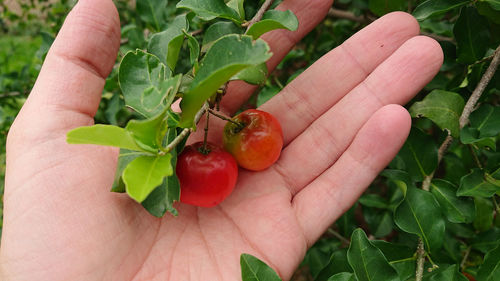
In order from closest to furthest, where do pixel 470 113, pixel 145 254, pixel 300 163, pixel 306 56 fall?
pixel 145 254 → pixel 470 113 → pixel 300 163 → pixel 306 56

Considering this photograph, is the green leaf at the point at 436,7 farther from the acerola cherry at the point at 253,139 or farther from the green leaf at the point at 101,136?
the green leaf at the point at 101,136

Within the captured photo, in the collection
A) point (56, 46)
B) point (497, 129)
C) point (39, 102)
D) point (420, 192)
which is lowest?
point (420, 192)

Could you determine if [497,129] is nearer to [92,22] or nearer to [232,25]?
[232,25]

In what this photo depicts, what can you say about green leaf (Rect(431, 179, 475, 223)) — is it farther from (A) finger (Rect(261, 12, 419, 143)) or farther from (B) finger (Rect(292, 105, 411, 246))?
(A) finger (Rect(261, 12, 419, 143))

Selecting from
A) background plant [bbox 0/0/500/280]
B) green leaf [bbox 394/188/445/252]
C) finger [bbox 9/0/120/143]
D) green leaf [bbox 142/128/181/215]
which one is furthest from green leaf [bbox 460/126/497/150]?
finger [bbox 9/0/120/143]

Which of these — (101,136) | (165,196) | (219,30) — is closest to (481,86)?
(219,30)

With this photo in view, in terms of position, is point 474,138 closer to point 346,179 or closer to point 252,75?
point 346,179

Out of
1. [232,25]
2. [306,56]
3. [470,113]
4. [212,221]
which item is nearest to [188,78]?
[232,25]

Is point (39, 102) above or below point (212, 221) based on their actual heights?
above

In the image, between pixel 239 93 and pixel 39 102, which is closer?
pixel 39 102
